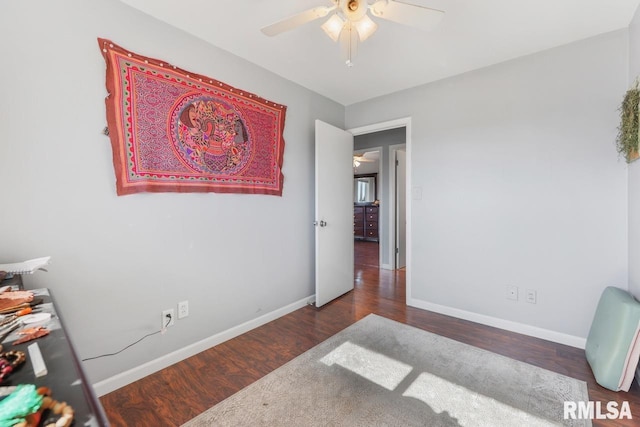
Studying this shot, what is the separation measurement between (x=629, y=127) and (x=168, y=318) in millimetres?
3277

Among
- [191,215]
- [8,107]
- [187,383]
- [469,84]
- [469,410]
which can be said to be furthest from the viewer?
[469,84]

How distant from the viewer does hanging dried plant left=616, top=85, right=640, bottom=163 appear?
1.77 meters

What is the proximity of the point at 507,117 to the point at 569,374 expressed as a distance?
195 cm

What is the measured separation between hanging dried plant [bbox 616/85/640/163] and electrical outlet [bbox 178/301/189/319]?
311 cm

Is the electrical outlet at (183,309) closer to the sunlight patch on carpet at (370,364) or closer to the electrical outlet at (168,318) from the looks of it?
the electrical outlet at (168,318)

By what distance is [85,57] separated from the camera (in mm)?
1569

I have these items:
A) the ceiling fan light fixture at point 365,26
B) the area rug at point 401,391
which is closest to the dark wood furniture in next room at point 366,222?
the area rug at point 401,391

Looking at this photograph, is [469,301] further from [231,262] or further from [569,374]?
[231,262]

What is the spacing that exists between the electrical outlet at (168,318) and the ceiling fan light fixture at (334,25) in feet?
6.68

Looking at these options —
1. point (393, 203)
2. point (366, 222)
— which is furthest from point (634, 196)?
point (366, 222)

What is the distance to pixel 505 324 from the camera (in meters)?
2.45

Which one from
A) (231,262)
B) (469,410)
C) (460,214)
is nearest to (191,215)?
(231,262)

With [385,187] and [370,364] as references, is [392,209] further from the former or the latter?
[370,364]

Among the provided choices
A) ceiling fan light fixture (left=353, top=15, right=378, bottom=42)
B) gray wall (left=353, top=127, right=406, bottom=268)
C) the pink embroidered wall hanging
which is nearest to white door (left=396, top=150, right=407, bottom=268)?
gray wall (left=353, top=127, right=406, bottom=268)
